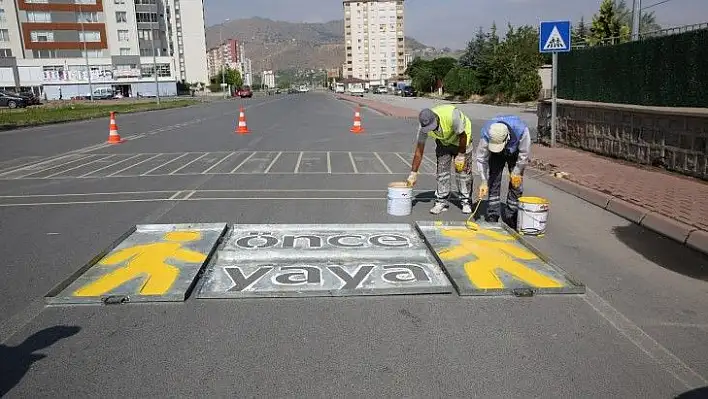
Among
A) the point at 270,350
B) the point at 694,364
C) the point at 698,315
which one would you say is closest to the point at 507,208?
the point at 698,315

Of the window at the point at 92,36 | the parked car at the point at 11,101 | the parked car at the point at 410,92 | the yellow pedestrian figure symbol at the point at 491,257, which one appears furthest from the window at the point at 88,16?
the yellow pedestrian figure symbol at the point at 491,257

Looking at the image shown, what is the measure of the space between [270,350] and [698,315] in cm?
339

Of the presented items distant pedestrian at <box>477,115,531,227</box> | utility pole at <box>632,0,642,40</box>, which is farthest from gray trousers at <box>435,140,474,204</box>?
utility pole at <box>632,0,642,40</box>

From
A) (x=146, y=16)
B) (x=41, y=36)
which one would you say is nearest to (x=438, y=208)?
(x=41, y=36)

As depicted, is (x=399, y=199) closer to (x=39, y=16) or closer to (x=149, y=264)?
(x=149, y=264)

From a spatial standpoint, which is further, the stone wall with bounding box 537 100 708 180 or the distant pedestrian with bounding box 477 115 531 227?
the stone wall with bounding box 537 100 708 180

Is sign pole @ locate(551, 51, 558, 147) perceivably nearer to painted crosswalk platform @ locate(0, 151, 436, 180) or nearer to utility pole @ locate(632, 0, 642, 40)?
utility pole @ locate(632, 0, 642, 40)

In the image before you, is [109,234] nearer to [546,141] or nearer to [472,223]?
[472,223]

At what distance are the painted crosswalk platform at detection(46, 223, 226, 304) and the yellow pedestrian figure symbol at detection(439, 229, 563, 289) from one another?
2.60m

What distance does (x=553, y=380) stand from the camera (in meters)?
3.44

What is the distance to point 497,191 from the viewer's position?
7.44m

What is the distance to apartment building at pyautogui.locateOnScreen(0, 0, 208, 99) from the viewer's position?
8412 cm

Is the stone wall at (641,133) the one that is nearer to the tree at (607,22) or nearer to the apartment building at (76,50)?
the tree at (607,22)

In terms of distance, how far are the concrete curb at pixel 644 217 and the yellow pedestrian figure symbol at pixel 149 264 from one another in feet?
17.6
